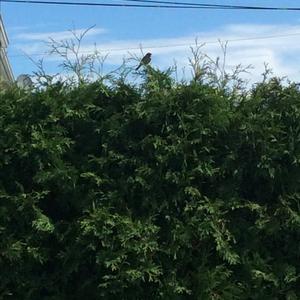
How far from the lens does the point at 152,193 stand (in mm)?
5352

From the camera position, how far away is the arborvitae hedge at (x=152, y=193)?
17.4 ft

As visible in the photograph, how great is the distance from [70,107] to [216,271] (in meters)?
1.78

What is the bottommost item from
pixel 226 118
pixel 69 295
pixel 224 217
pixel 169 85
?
pixel 69 295

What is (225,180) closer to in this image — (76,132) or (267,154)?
(267,154)

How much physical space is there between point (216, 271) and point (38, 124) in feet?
6.12

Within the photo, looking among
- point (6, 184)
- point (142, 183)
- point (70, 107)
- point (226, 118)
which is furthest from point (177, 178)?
point (6, 184)

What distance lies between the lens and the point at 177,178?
5.30 metres

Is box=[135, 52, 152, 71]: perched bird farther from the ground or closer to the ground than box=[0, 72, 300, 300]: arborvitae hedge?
farther from the ground

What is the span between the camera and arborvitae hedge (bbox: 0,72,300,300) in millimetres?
5293

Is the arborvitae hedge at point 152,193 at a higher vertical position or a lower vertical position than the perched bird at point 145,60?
lower

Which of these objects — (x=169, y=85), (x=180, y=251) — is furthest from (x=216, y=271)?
(x=169, y=85)

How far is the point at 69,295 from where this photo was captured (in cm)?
542

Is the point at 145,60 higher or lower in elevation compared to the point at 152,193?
higher

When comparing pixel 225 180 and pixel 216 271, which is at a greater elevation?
pixel 225 180
